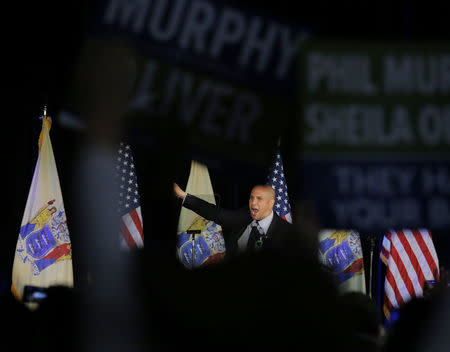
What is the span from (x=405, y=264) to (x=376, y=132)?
5.38 meters

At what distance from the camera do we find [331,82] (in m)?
2.43

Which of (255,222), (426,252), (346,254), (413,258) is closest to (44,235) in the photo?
(255,222)

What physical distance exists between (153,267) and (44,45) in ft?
8.96

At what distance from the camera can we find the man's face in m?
5.33

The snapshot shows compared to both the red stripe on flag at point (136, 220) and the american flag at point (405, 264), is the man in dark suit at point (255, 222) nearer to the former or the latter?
the red stripe on flag at point (136, 220)

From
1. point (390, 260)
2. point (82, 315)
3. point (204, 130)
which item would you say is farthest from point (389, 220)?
point (390, 260)

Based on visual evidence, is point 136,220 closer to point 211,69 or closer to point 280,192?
point 280,192

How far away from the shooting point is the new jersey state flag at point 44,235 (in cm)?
666

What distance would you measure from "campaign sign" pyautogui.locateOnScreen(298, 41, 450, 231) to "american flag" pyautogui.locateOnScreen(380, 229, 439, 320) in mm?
5132

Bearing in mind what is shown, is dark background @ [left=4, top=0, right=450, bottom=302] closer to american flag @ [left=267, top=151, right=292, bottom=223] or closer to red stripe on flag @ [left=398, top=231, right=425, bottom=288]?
american flag @ [left=267, top=151, right=292, bottom=223]

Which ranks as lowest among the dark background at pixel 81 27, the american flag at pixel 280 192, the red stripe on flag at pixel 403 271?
the red stripe on flag at pixel 403 271

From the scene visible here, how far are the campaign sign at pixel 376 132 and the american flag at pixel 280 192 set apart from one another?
15.1 feet

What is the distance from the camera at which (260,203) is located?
535 centimetres

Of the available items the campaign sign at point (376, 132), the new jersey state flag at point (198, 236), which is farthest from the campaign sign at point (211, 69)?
the new jersey state flag at point (198, 236)
